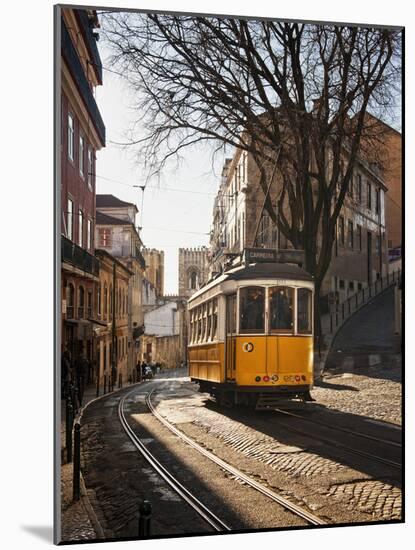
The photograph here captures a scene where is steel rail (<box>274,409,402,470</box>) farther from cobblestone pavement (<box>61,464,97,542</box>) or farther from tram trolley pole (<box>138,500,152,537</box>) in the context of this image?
cobblestone pavement (<box>61,464,97,542</box>)

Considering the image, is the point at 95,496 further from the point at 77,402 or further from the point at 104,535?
the point at 77,402

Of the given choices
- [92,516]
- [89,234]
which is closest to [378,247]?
[89,234]

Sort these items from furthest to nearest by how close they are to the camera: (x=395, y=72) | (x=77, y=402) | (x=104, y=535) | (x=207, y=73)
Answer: (x=395, y=72), (x=207, y=73), (x=77, y=402), (x=104, y=535)

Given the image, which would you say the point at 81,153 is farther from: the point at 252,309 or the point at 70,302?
the point at 252,309

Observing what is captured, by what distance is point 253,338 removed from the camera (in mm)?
8172

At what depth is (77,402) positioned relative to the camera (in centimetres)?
751

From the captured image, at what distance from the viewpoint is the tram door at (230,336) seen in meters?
8.18

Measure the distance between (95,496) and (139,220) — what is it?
259cm

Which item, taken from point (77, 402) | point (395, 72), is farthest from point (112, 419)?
point (395, 72)

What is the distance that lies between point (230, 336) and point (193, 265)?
0.83 m

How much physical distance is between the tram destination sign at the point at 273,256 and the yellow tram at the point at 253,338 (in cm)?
6

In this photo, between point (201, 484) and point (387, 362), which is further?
point (387, 362)

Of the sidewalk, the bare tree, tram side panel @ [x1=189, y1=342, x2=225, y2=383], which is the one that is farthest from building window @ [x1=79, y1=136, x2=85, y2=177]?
the sidewalk

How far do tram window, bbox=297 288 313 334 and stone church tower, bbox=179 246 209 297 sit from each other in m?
0.99
